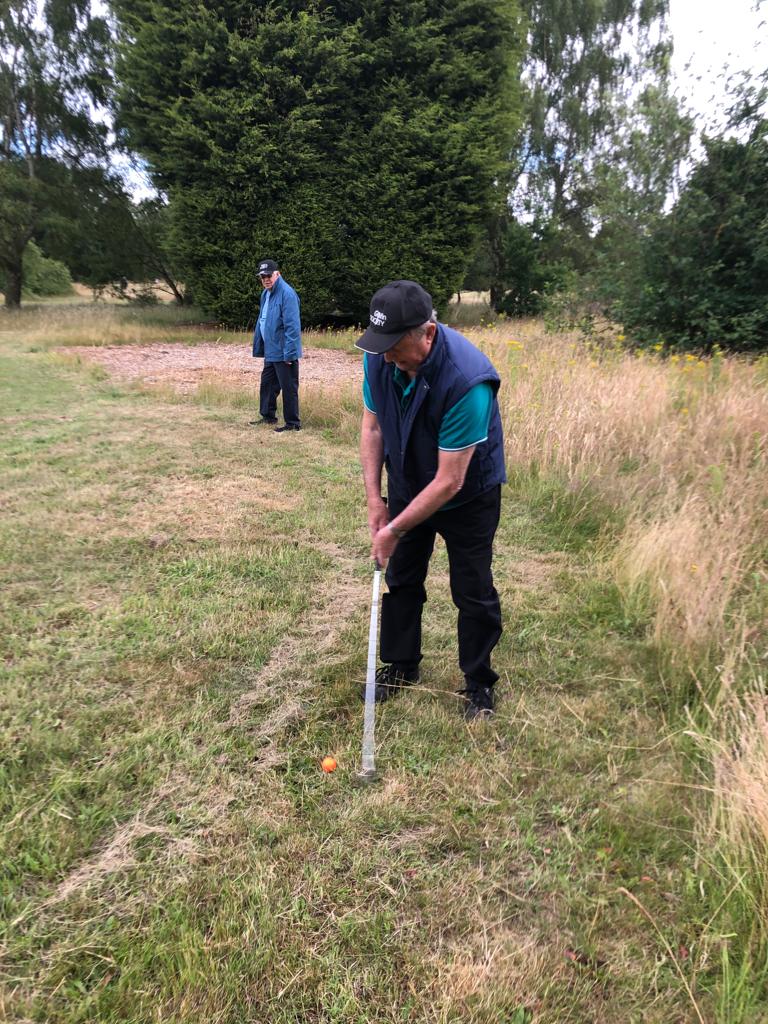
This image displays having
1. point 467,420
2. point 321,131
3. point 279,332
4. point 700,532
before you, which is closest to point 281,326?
point 279,332

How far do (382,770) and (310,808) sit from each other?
34 cm

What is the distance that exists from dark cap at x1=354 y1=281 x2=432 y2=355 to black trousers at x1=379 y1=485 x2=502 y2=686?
782mm

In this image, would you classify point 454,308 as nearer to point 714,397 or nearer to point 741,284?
point 741,284

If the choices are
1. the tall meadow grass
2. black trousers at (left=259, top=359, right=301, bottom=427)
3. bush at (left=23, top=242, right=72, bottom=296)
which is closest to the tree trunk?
bush at (left=23, top=242, right=72, bottom=296)

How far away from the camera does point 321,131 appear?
15562 millimetres

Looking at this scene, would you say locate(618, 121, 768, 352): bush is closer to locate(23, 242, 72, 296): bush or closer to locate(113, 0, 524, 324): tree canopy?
locate(113, 0, 524, 324): tree canopy

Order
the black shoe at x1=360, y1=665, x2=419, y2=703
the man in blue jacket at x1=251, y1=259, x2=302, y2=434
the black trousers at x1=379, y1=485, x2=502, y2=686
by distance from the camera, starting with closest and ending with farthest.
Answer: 1. the black trousers at x1=379, y1=485, x2=502, y2=686
2. the black shoe at x1=360, y1=665, x2=419, y2=703
3. the man in blue jacket at x1=251, y1=259, x2=302, y2=434

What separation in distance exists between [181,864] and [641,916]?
A: 1506mm

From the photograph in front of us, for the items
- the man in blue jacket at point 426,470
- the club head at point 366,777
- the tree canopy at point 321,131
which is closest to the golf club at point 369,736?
the club head at point 366,777

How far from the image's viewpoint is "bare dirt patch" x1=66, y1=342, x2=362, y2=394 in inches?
400

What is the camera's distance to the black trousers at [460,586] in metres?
2.57

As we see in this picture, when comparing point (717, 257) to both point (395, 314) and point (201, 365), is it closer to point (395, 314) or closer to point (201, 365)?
point (201, 365)

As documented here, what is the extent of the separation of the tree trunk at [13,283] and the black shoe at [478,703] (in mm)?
24858

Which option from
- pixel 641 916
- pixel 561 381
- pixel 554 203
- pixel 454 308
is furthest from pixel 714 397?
pixel 554 203
